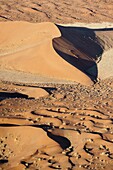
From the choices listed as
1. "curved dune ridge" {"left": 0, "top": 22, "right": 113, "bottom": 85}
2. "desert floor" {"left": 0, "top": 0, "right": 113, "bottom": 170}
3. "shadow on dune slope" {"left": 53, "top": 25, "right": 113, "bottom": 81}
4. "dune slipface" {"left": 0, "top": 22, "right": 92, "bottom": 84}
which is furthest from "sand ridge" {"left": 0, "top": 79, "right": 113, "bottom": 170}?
"shadow on dune slope" {"left": 53, "top": 25, "right": 113, "bottom": 81}

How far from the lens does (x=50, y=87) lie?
1412 cm

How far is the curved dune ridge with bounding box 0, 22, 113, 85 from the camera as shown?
16.1 m

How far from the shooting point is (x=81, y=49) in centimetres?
1900

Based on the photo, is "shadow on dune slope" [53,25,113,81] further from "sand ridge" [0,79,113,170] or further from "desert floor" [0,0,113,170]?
"sand ridge" [0,79,113,170]

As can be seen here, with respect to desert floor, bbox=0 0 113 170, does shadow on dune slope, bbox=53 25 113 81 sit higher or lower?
lower

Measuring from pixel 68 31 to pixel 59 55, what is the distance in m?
4.42

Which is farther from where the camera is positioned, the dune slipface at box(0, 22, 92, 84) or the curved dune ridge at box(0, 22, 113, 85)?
the curved dune ridge at box(0, 22, 113, 85)

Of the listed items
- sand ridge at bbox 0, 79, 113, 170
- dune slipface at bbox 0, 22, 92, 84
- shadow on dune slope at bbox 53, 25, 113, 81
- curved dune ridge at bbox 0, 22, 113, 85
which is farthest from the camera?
shadow on dune slope at bbox 53, 25, 113, 81

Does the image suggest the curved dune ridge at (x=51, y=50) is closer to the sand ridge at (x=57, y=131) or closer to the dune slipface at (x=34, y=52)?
the dune slipface at (x=34, y=52)

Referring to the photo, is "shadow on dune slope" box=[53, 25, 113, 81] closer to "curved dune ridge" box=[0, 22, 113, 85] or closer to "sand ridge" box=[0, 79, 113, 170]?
"curved dune ridge" box=[0, 22, 113, 85]

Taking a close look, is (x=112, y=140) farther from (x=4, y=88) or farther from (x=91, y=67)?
(x=91, y=67)

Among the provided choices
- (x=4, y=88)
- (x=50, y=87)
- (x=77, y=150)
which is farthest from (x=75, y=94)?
(x=77, y=150)

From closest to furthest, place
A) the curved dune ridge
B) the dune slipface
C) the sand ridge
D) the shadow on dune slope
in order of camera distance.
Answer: the sand ridge → the dune slipface → the curved dune ridge → the shadow on dune slope

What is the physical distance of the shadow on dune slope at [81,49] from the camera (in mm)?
17031
